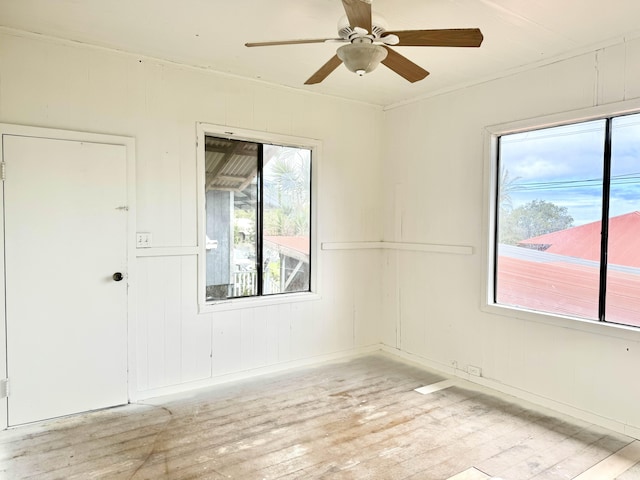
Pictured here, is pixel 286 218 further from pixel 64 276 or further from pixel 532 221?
pixel 532 221

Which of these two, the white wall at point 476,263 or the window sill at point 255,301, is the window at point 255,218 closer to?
the window sill at point 255,301

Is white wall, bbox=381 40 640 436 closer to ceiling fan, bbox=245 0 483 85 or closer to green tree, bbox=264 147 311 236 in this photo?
green tree, bbox=264 147 311 236

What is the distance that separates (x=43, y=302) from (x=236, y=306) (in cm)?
144

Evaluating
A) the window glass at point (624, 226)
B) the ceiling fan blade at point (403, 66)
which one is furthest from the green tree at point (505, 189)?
the ceiling fan blade at point (403, 66)

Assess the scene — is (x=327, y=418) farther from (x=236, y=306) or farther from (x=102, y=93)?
(x=102, y=93)

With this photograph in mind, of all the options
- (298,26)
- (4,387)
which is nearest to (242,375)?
(4,387)

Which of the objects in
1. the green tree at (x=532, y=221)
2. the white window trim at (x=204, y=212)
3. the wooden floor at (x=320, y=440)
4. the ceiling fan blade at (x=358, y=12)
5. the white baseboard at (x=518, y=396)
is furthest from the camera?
the white window trim at (x=204, y=212)

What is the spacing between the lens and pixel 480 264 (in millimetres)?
3715

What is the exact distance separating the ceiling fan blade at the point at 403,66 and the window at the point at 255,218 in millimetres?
1633

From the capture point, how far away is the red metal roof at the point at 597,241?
284cm

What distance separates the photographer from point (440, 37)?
2.14m

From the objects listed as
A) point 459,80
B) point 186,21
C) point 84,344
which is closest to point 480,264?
point 459,80

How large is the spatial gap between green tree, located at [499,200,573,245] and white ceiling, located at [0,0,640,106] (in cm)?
111

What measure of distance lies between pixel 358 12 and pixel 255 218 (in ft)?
7.50
